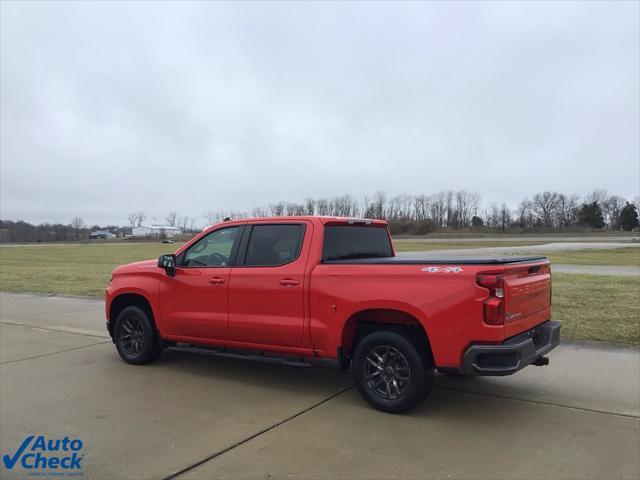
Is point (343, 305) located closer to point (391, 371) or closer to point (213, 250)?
point (391, 371)

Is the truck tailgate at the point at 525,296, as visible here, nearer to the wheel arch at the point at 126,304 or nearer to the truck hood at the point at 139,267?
the truck hood at the point at 139,267

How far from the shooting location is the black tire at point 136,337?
21.6ft

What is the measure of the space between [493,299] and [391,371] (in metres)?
1.17

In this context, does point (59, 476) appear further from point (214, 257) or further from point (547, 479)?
point (547, 479)

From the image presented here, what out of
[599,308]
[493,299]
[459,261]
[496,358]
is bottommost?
[599,308]

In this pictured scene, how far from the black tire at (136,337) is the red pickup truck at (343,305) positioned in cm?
1

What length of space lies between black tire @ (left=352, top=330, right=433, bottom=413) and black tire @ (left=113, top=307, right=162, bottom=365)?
293 centimetres

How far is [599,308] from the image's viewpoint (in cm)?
973

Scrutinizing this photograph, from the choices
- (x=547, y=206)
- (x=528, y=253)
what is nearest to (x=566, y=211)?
(x=547, y=206)

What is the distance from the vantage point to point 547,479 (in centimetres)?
353

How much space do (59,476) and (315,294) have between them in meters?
2.59

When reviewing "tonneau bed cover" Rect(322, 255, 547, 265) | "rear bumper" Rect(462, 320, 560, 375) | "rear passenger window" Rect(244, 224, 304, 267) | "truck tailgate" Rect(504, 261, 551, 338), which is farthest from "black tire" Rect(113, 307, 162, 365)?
"truck tailgate" Rect(504, 261, 551, 338)

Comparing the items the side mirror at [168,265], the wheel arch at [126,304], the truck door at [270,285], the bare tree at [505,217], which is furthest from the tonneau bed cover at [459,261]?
the bare tree at [505,217]

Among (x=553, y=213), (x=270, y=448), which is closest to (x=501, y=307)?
(x=270, y=448)
